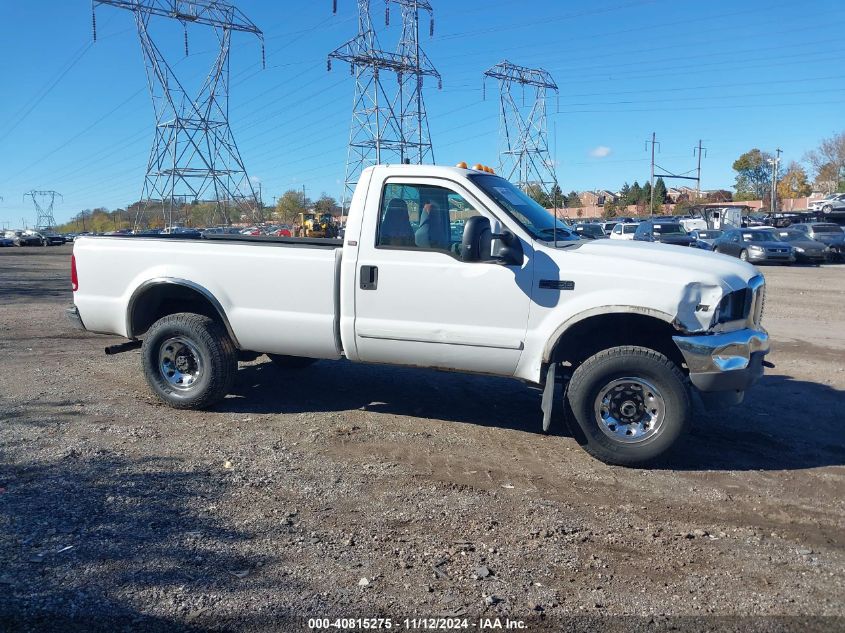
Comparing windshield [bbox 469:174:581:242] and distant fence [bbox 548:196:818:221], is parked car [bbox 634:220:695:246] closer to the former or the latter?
windshield [bbox 469:174:581:242]

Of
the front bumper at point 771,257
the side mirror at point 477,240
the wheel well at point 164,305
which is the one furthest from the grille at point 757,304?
the front bumper at point 771,257

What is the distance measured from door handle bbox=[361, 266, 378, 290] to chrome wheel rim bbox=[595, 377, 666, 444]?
1.99 meters

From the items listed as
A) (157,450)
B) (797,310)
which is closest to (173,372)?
(157,450)

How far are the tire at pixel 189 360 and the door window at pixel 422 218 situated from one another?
1.84 metres

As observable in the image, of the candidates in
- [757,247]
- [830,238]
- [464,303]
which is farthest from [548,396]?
[830,238]

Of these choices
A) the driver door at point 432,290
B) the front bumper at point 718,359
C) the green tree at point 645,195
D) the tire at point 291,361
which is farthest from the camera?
the green tree at point 645,195

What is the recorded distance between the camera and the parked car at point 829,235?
2778 centimetres

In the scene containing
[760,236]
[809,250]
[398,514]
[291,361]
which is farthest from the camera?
[760,236]

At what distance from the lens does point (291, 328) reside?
6207mm

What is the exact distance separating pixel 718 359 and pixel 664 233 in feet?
74.3

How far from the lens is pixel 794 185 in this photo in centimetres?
9544

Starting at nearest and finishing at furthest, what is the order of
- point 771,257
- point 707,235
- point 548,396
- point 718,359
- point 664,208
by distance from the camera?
1. point 718,359
2. point 548,396
3. point 771,257
4. point 707,235
5. point 664,208

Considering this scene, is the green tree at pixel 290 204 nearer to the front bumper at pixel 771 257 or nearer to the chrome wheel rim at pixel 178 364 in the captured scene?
the front bumper at pixel 771 257

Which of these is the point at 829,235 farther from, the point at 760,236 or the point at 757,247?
the point at 757,247
